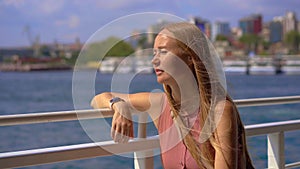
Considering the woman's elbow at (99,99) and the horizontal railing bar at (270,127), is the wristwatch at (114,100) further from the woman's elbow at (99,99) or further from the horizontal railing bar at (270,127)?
the horizontal railing bar at (270,127)

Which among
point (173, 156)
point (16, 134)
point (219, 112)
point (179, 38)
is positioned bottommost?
point (16, 134)

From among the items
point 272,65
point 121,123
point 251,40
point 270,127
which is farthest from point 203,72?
point 251,40

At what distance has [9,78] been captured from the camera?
73875mm

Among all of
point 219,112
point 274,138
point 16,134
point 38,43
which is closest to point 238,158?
point 219,112

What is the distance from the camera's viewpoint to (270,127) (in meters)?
2.65

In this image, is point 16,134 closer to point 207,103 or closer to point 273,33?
point 207,103

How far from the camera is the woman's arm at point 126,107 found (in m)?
1.77

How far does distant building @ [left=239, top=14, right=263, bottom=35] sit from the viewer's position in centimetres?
6756

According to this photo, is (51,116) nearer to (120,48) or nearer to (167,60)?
(120,48)

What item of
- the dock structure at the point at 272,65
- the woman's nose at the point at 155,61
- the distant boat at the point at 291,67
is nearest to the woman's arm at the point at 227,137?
the woman's nose at the point at 155,61

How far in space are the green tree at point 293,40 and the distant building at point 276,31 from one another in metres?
1.07

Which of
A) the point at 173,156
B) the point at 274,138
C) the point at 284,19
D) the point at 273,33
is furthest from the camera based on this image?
the point at 284,19

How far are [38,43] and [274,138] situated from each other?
61.9 metres

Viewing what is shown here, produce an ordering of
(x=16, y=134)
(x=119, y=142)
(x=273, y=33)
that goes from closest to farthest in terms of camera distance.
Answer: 1. (x=119, y=142)
2. (x=16, y=134)
3. (x=273, y=33)
